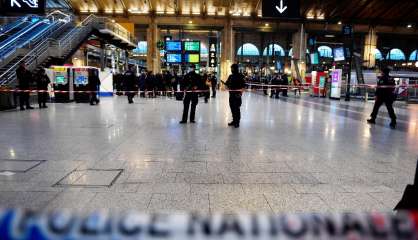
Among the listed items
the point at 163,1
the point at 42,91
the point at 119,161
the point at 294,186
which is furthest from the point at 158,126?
the point at 163,1

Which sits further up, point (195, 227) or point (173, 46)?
point (173, 46)

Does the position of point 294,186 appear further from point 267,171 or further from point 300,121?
point 300,121

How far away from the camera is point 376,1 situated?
4100cm

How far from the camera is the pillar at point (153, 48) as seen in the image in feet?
142

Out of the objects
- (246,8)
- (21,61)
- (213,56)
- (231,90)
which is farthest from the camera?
(246,8)

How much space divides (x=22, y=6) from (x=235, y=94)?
227 inches

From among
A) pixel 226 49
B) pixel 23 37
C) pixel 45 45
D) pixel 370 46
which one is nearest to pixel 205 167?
pixel 45 45

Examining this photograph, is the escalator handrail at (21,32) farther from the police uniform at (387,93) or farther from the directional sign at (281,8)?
the police uniform at (387,93)

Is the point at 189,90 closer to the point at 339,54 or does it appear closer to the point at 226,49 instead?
the point at 339,54

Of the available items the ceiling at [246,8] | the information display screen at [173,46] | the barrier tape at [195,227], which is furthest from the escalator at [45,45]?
the ceiling at [246,8]

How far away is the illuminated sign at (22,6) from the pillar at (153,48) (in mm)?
35317

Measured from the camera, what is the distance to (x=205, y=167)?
18.0 ft

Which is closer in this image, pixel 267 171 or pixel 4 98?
pixel 267 171

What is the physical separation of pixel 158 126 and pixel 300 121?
4642 mm
